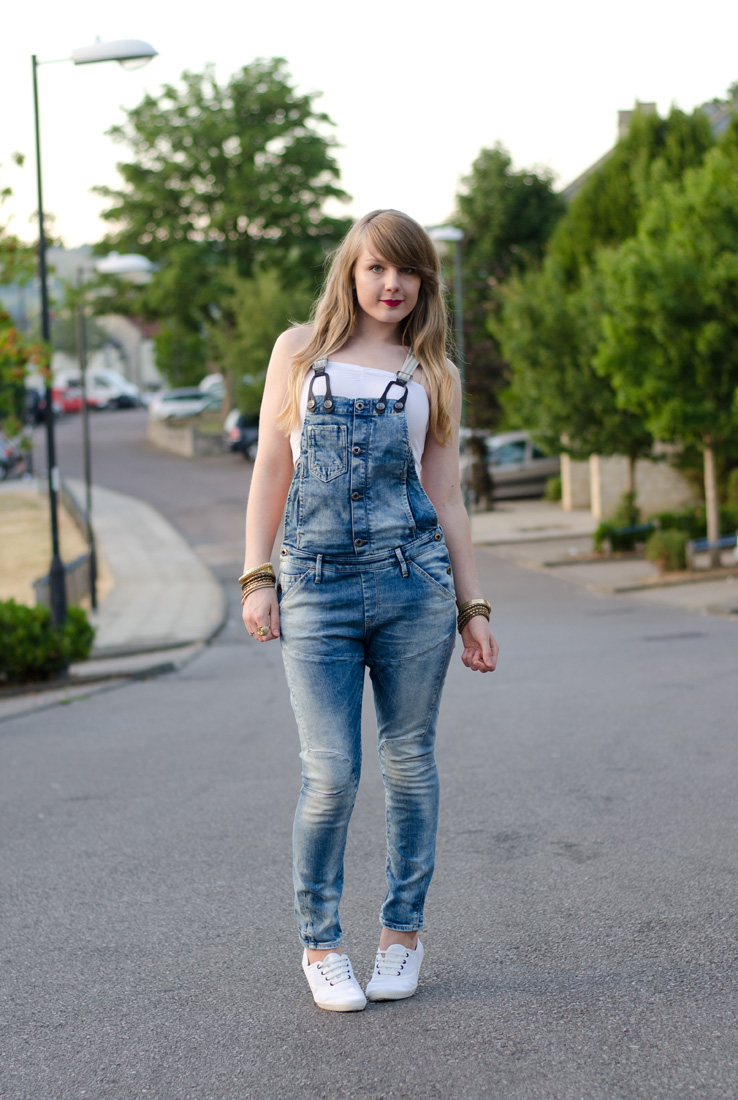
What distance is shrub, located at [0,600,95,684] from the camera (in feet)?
35.9

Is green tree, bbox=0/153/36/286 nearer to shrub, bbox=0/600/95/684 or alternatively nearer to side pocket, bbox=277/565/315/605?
shrub, bbox=0/600/95/684

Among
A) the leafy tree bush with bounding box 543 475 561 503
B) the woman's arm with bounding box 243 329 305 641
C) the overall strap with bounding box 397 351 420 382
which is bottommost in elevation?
the leafy tree bush with bounding box 543 475 561 503

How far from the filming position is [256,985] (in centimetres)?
333

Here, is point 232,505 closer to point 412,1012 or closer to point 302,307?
point 302,307

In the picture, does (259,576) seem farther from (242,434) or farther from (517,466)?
(242,434)

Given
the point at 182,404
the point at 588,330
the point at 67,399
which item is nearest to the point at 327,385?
the point at 588,330

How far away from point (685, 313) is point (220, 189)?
37125 mm

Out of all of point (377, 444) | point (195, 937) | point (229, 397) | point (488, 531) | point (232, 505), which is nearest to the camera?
point (377, 444)

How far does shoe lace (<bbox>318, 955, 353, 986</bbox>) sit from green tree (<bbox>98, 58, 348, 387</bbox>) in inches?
1942

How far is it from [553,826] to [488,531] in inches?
967

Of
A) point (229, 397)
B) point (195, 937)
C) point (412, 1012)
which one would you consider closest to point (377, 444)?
point (412, 1012)

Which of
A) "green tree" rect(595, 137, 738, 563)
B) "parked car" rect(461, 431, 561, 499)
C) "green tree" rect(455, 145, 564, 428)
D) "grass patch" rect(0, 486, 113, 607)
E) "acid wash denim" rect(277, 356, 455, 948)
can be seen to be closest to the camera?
"acid wash denim" rect(277, 356, 455, 948)

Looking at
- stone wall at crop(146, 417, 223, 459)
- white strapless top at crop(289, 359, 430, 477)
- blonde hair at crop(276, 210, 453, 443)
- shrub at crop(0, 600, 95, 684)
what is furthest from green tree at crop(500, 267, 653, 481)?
stone wall at crop(146, 417, 223, 459)

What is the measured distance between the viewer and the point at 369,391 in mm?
3092
